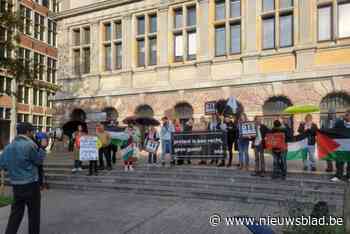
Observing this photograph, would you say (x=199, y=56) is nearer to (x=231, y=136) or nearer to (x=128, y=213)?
(x=231, y=136)

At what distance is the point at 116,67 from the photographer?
2352cm

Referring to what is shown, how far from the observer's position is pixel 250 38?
18922 mm

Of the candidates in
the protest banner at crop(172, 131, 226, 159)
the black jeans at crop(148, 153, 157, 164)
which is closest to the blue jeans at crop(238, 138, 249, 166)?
the protest banner at crop(172, 131, 226, 159)

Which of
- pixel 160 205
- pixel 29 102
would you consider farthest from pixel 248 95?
pixel 29 102

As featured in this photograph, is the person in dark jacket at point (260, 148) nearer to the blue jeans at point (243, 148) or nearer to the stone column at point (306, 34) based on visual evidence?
the blue jeans at point (243, 148)

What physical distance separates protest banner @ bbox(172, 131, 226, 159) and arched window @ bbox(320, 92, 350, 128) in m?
5.97

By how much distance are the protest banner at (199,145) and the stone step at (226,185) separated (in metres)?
2.09

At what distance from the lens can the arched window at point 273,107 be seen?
18141mm

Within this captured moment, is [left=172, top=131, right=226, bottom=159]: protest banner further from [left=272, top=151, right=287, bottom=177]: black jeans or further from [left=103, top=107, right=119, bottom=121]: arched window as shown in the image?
[left=103, top=107, right=119, bottom=121]: arched window

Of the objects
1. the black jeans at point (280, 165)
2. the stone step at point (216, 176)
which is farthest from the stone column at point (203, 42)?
the black jeans at point (280, 165)

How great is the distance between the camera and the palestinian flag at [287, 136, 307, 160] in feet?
38.3

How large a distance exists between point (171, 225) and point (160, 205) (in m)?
1.96

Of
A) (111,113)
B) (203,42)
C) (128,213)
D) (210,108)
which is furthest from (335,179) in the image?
(111,113)

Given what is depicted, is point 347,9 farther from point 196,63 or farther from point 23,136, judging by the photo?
point 23,136
